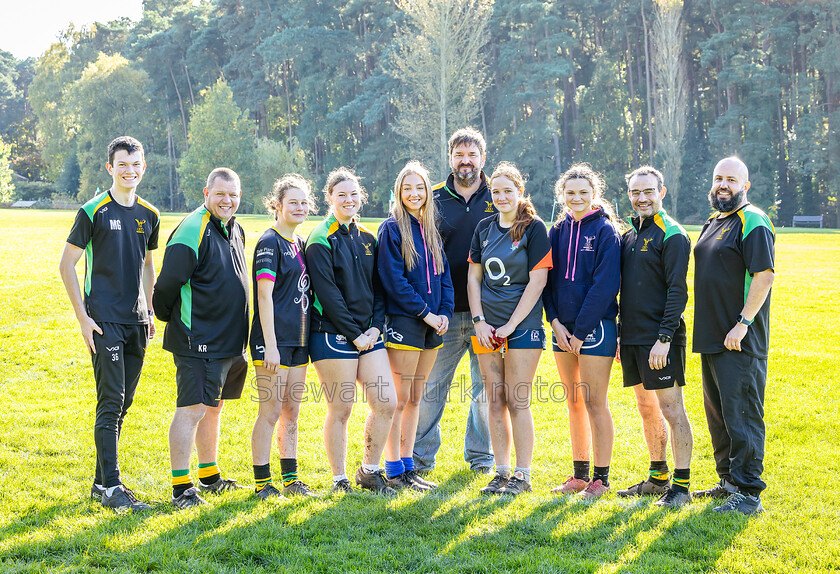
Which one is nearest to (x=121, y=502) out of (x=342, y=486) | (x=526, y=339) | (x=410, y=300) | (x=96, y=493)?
(x=96, y=493)

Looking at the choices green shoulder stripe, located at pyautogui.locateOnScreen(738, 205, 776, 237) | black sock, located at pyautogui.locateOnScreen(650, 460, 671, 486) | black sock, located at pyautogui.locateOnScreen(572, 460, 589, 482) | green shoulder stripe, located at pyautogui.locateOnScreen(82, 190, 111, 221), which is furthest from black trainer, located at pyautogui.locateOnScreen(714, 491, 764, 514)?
green shoulder stripe, located at pyautogui.locateOnScreen(82, 190, 111, 221)

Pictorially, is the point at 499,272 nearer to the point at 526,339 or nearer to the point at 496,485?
the point at 526,339

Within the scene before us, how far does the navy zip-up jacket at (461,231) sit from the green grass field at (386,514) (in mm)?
1546

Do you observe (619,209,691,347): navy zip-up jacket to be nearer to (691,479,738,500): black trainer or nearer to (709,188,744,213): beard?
(709,188,744,213): beard

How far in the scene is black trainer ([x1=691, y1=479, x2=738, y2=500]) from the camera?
487 centimetres

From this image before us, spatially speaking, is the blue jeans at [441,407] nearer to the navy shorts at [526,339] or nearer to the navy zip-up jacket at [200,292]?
the navy shorts at [526,339]

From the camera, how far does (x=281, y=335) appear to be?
471cm

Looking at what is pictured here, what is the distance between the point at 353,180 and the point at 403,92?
41.1m

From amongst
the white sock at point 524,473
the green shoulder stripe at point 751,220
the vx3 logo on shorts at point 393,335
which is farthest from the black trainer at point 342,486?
the green shoulder stripe at point 751,220

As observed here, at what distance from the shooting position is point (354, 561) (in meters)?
3.71

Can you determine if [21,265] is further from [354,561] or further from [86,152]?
[86,152]

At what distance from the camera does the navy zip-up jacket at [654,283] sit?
15.3ft

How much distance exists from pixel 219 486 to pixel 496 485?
197 cm

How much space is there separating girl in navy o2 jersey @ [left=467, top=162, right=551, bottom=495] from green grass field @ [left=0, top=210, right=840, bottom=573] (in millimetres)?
379
